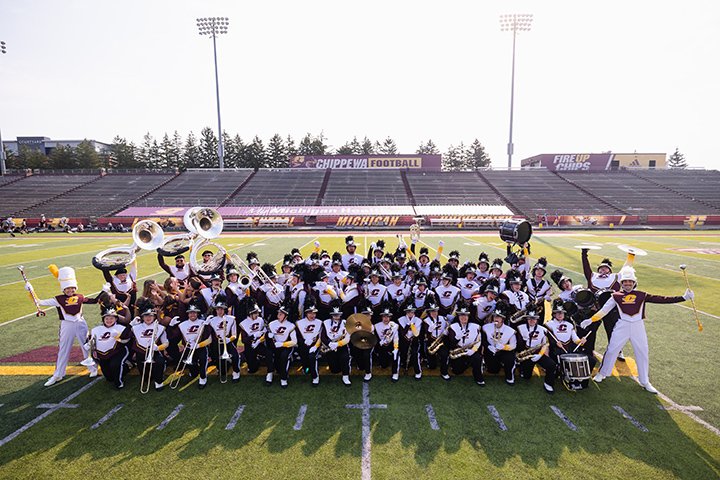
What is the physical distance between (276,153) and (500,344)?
8571 centimetres

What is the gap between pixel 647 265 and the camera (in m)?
17.2

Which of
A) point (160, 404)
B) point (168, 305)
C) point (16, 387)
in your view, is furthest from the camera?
point (168, 305)

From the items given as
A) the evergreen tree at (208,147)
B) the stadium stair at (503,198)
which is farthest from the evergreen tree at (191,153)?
the stadium stair at (503,198)

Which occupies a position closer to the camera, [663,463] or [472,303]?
[663,463]

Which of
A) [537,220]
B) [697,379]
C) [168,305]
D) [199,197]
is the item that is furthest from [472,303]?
[199,197]

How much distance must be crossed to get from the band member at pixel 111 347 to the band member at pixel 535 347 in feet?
25.4

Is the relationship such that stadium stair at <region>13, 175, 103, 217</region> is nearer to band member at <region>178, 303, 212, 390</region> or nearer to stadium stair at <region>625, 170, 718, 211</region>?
band member at <region>178, 303, 212, 390</region>

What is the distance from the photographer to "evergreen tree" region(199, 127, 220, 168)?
8556 centimetres

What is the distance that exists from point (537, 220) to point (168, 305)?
41935 mm

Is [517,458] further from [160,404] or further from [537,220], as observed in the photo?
[537,220]

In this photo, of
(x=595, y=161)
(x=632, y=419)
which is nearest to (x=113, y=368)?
(x=632, y=419)

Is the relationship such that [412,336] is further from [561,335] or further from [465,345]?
[561,335]

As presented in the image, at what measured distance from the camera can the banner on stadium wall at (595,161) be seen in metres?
62.2

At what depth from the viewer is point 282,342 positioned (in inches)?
269
